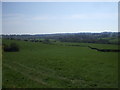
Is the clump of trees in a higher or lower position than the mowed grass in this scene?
higher

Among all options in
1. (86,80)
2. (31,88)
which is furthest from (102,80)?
(31,88)

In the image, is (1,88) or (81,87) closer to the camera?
(1,88)

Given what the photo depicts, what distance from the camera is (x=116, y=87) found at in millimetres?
14945

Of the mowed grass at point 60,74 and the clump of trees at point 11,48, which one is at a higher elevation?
the clump of trees at point 11,48

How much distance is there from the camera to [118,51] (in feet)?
153

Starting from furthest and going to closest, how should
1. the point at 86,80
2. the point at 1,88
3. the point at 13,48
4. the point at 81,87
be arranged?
the point at 13,48
the point at 86,80
the point at 81,87
the point at 1,88

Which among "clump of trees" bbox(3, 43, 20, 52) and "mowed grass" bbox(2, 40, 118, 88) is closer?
"mowed grass" bbox(2, 40, 118, 88)

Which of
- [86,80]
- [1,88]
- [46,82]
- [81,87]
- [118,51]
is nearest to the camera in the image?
[1,88]

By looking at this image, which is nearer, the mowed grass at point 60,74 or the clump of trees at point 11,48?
the mowed grass at point 60,74

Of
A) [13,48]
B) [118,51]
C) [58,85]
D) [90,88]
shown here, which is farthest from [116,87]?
[13,48]

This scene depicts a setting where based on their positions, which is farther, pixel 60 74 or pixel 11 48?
pixel 11 48

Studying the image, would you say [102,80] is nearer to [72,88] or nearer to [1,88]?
[72,88]

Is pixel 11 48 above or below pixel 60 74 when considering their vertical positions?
above

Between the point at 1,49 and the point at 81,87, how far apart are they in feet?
128
